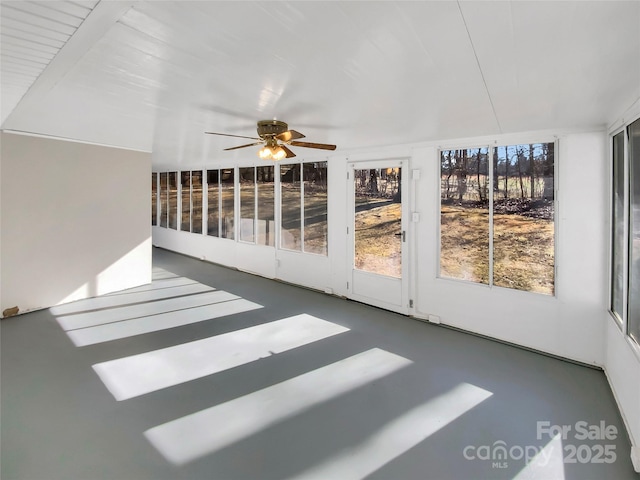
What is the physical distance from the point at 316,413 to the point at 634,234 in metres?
2.58

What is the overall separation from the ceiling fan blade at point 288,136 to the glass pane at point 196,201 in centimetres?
555

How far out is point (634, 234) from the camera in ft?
7.75

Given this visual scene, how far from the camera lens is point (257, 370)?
2973 mm

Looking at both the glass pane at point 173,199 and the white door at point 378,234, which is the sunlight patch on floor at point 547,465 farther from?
the glass pane at point 173,199

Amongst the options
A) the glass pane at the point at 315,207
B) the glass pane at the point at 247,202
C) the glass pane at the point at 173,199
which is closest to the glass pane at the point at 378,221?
the glass pane at the point at 315,207

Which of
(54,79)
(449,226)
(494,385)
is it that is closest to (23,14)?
(54,79)

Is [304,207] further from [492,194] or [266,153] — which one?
[492,194]

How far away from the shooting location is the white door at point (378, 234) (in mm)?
4512

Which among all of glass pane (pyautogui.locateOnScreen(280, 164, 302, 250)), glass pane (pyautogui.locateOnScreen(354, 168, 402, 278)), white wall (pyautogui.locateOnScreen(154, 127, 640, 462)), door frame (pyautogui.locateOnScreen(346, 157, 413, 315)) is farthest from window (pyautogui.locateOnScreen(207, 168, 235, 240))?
white wall (pyautogui.locateOnScreen(154, 127, 640, 462))

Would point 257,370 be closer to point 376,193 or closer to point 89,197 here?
point 376,193

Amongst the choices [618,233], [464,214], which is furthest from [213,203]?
[618,233]

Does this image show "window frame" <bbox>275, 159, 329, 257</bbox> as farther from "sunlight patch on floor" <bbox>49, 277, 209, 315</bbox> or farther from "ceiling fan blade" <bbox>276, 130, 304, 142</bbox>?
"ceiling fan blade" <bbox>276, 130, 304, 142</bbox>

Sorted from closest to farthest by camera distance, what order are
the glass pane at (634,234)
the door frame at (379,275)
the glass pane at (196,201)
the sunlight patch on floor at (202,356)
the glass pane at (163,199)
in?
1. the glass pane at (634,234)
2. the sunlight patch on floor at (202,356)
3. the door frame at (379,275)
4. the glass pane at (196,201)
5. the glass pane at (163,199)

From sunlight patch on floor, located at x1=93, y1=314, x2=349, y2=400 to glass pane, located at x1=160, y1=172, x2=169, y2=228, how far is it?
6.91 meters
